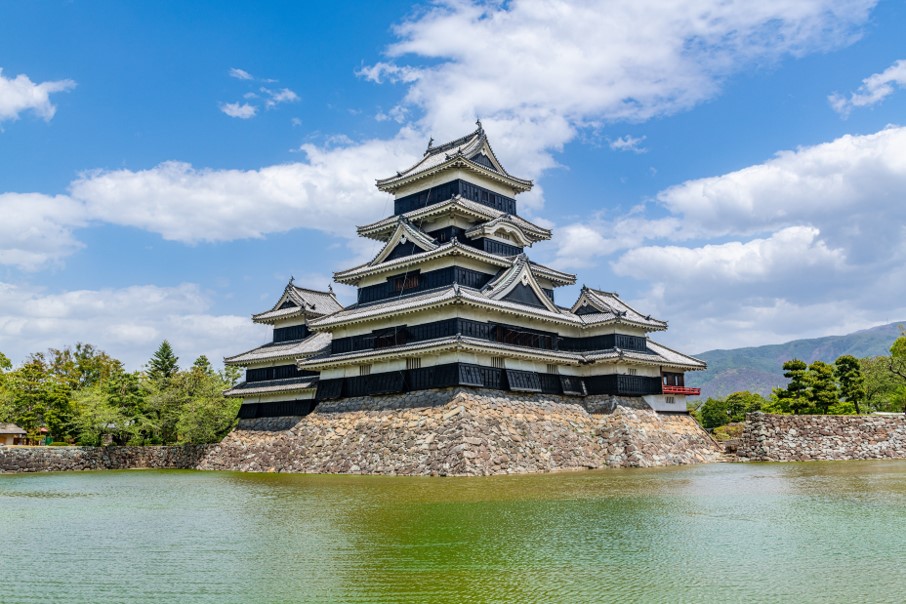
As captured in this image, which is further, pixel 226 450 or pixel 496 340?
pixel 226 450

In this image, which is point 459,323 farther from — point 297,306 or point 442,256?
point 297,306

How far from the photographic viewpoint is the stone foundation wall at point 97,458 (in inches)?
1606

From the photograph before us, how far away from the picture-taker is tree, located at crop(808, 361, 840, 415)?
4022 cm

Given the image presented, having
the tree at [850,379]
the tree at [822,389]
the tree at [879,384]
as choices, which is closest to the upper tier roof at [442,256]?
the tree at [822,389]

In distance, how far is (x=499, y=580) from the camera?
958cm

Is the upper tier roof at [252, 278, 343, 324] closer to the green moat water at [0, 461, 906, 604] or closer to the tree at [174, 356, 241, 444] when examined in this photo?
the tree at [174, 356, 241, 444]

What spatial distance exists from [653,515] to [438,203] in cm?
2500

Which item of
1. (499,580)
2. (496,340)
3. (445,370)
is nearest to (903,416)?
(496,340)

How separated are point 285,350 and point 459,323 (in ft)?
50.8

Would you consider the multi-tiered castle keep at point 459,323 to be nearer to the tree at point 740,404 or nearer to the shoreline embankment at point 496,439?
the shoreline embankment at point 496,439

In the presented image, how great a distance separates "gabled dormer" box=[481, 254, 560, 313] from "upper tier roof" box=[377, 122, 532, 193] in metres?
6.01

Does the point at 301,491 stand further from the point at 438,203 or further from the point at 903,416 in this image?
the point at 903,416

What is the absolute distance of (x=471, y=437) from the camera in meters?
28.3

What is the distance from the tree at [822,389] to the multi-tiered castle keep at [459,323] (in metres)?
6.54
